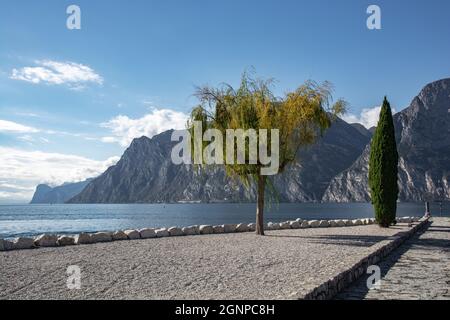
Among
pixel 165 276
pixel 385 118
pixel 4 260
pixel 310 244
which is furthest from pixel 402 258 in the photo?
pixel 385 118

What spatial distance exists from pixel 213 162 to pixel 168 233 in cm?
427

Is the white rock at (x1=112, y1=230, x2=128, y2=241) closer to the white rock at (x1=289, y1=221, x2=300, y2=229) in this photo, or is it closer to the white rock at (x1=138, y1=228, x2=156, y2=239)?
the white rock at (x1=138, y1=228, x2=156, y2=239)

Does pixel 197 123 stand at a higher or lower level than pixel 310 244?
higher

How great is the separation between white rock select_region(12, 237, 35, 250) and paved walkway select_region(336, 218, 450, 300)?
12676mm

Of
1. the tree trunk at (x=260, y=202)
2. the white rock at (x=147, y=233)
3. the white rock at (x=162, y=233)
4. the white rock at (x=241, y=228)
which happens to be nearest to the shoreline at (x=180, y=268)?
the white rock at (x=147, y=233)

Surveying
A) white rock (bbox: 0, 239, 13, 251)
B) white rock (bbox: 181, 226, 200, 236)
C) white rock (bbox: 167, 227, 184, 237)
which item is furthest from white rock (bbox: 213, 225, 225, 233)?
white rock (bbox: 0, 239, 13, 251)

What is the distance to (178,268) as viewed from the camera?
12500 millimetres

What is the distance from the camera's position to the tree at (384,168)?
27938mm

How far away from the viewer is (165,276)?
443 inches

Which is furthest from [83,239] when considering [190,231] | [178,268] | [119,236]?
[178,268]

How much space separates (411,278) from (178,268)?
6145 millimetres

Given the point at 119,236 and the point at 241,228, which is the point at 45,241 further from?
the point at 241,228
